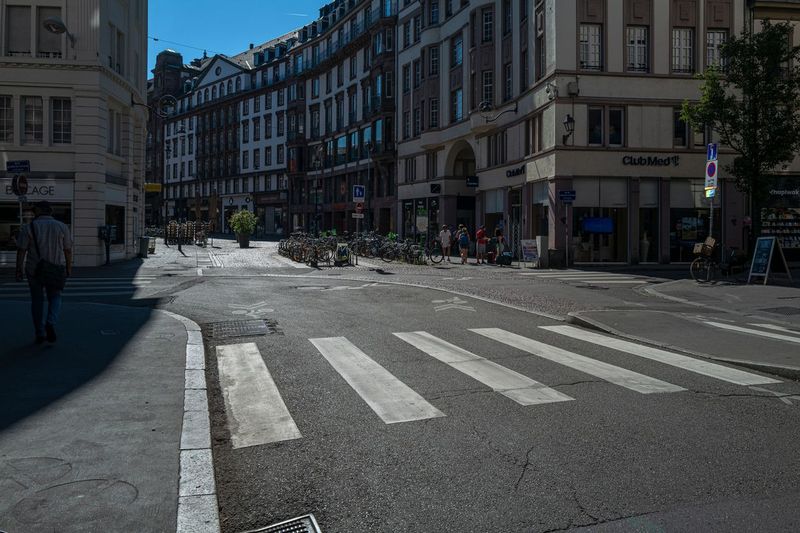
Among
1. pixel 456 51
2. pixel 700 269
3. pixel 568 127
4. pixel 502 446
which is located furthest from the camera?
pixel 456 51

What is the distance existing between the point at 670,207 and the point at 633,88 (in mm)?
5280

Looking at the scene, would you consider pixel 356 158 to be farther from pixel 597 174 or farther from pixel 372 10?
pixel 597 174

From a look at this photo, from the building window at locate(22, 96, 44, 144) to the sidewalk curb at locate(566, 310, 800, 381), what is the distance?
21.5m

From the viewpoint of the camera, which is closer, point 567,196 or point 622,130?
point 567,196

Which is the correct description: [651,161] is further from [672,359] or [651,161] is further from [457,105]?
[672,359]

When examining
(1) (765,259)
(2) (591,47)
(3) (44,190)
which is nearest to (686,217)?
(2) (591,47)

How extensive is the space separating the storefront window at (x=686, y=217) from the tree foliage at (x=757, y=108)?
651 cm

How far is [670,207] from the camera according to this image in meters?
29.4

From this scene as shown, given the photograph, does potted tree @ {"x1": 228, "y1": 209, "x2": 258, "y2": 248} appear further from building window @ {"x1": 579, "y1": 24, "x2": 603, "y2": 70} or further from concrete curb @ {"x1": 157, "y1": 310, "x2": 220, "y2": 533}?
concrete curb @ {"x1": 157, "y1": 310, "x2": 220, "y2": 533}

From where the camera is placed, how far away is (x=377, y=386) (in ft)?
21.3

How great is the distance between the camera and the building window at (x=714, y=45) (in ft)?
96.2

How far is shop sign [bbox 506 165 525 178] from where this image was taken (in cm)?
3284

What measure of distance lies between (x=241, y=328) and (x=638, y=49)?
24674 millimetres

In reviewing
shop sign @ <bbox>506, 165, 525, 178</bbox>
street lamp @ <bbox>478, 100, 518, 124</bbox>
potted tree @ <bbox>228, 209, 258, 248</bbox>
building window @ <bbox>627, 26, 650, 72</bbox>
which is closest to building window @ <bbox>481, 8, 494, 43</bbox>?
street lamp @ <bbox>478, 100, 518, 124</bbox>
